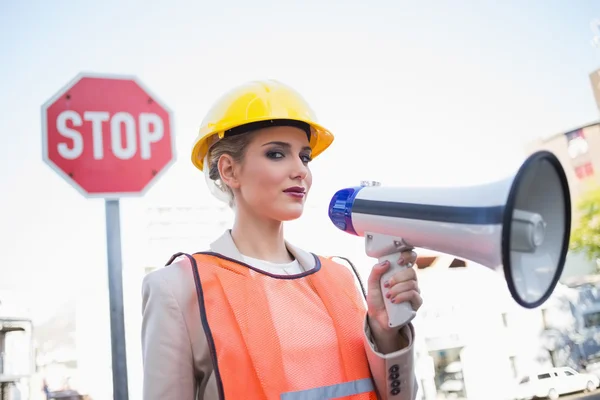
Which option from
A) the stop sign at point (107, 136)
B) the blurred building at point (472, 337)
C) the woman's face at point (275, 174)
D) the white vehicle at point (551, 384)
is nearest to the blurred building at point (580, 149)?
the blurred building at point (472, 337)

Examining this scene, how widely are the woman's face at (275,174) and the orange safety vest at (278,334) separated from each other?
0.16 m

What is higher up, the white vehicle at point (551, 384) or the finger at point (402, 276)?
the finger at point (402, 276)

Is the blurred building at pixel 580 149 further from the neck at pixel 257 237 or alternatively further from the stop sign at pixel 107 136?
the neck at pixel 257 237

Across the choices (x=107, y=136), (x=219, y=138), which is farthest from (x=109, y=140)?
(x=219, y=138)

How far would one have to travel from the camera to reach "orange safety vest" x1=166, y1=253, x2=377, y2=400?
3.48ft

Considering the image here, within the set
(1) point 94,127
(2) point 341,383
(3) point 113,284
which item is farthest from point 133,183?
(2) point 341,383

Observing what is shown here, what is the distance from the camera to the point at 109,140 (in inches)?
73.4

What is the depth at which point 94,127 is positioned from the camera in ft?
6.10

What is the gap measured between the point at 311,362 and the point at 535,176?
587 millimetres

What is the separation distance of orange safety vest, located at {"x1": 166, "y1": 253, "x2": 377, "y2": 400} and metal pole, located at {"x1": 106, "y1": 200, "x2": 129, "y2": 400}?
0.57m

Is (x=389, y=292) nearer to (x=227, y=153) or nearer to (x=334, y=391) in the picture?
(x=334, y=391)

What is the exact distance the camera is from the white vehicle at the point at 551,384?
490 inches

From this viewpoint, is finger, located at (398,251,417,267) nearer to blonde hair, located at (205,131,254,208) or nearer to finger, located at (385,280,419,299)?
finger, located at (385,280,419,299)

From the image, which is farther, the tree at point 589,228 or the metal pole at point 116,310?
the tree at point 589,228
